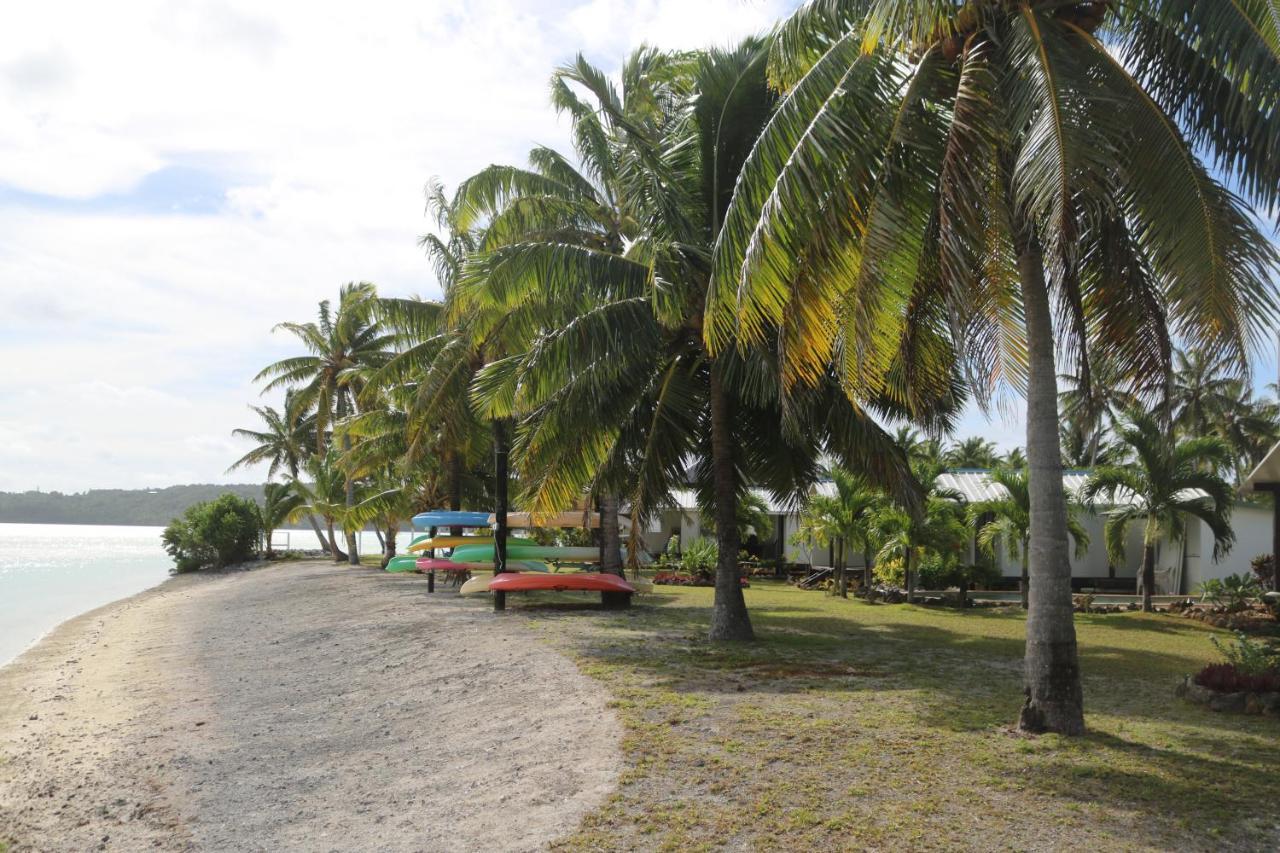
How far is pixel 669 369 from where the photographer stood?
1430cm

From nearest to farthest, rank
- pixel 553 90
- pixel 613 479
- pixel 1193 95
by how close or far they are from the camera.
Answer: pixel 1193 95 → pixel 613 479 → pixel 553 90

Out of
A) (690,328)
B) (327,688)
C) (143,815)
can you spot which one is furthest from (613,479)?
(143,815)

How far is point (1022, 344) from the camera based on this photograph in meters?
8.55

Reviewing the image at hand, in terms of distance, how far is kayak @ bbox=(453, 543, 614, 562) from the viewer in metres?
20.3

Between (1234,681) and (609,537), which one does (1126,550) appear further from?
(1234,681)

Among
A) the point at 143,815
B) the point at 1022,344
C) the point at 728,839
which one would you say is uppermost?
the point at 1022,344

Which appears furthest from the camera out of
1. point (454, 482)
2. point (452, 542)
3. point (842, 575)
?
point (454, 482)

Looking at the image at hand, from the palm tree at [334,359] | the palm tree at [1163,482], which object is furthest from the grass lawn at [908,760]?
the palm tree at [334,359]

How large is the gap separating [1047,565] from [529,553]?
14072mm

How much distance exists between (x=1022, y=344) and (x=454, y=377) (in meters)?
14.6

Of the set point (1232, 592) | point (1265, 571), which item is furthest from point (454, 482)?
point (1265, 571)

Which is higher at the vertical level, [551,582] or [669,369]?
[669,369]

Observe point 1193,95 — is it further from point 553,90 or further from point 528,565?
point 528,565

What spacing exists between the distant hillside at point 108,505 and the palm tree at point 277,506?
88.4m
